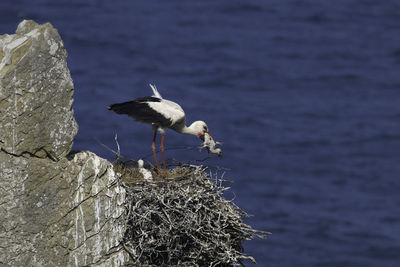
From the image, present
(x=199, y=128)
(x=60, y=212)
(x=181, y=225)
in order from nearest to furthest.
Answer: (x=60, y=212), (x=181, y=225), (x=199, y=128)

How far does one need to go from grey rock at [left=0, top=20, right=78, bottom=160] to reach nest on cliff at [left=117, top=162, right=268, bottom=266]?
4.80 feet

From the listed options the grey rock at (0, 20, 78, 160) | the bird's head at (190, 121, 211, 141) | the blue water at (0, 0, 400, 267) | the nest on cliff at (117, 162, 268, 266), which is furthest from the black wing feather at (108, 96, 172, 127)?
the blue water at (0, 0, 400, 267)

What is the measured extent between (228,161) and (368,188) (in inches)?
216

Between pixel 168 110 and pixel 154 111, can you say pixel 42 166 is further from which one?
pixel 168 110

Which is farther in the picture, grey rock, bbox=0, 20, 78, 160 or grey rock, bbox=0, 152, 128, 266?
grey rock, bbox=0, 152, 128, 266

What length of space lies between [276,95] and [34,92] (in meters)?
31.0

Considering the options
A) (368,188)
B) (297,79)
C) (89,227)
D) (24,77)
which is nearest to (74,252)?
(89,227)

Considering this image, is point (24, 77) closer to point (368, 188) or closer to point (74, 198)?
point (74, 198)

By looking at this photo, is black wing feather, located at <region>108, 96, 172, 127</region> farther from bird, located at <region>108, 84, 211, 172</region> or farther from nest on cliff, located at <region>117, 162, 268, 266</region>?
nest on cliff, located at <region>117, 162, 268, 266</region>

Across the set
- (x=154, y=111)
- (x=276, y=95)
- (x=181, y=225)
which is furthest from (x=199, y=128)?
(x=276, y=95)

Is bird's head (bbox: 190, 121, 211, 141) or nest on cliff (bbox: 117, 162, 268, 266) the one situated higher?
bird's head (bbox: 190, 121, 211, 141)

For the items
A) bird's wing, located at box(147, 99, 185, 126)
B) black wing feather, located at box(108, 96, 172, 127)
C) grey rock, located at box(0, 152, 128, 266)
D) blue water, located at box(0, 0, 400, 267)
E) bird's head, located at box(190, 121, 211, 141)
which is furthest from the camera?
blue water, located at box(0, 0, 400, 267)

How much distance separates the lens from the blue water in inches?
1273

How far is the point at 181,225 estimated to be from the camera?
35.8ft
